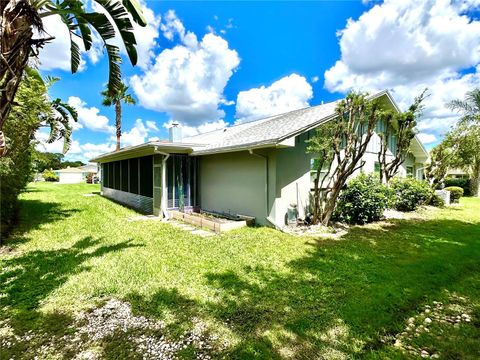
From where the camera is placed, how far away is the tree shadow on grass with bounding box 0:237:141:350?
343 centimetres

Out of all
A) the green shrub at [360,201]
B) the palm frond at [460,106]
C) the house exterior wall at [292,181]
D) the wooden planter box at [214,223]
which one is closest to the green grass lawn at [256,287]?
the wooden planter box at [214,223]

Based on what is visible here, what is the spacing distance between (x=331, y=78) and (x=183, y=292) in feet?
50.8

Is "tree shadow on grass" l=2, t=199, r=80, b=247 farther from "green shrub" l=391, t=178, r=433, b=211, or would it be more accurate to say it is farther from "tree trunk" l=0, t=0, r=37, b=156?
"green shrub" l=391, t=178, r=433, b=211

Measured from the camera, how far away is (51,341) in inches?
119

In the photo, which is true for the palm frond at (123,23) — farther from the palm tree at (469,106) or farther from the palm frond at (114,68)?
the palm tree at (469,106)

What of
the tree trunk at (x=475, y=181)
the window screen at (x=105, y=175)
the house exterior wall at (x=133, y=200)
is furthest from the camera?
the tree trunk at (x=475, y=181)

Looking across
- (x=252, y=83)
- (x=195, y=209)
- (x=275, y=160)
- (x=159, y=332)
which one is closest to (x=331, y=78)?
(x=252, y=83)

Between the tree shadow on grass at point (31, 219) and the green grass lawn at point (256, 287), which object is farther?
the tree shadow on grass at point (31, 219)

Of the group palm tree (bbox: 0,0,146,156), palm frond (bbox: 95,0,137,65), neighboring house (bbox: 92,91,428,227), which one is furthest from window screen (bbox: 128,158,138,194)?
palm frond (bbox: 95,0,137,65)

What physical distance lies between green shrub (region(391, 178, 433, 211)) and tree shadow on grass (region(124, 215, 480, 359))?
650cm

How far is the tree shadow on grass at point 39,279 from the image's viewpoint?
3430 millimetres

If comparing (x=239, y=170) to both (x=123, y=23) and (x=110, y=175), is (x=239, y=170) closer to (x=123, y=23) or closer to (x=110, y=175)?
(x=123, y=23)

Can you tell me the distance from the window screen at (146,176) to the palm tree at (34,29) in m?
8.08

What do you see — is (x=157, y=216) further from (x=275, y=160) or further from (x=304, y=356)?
(x=304, y=356)
